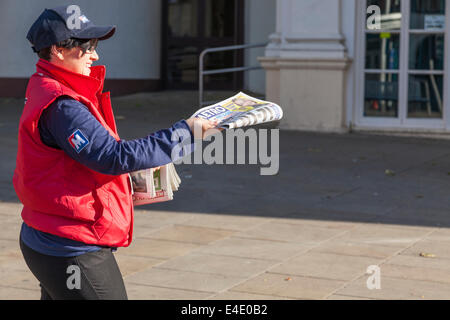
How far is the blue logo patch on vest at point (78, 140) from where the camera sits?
290 cm

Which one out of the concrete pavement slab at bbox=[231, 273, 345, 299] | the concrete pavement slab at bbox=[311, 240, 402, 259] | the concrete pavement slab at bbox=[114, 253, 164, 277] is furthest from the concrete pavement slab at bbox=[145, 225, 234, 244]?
the concrete pavement slab at bbox=[231, 273, 345, 299]

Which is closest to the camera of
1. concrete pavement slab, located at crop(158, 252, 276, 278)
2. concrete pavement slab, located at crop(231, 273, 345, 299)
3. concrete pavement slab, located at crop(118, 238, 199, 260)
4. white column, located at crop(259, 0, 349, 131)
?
concrete pavement slab, located at crop(231, 273, 345, 299)

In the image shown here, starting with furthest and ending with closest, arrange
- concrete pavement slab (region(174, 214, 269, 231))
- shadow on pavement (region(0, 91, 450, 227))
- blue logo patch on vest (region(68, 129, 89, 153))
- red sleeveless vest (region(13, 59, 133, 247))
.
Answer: shadow on pavement (region(0, 91, 450, 227))
concrete pavement slab (region(174, 214, 269, 231))
red sleeveless vest (region(13, 59, 133, 247))
blue logo patch on vest (region(68, 129, 89, 153))

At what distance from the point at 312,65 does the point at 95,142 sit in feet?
36.6

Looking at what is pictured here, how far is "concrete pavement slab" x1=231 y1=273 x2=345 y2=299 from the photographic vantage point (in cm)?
538

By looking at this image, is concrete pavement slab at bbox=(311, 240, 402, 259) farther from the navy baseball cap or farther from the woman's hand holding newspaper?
the navy baseball cap

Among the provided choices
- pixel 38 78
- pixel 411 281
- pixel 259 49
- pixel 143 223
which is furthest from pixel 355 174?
pixel 259 49

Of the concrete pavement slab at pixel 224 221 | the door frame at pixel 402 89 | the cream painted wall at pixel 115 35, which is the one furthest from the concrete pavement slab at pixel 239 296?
the cream painted wall at pixel 115 35

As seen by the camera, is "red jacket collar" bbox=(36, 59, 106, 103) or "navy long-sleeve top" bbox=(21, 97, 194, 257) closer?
"navy long-sleeve top" bbox=(21, 97, 194, 257)

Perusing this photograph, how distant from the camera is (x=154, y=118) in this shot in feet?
51.4

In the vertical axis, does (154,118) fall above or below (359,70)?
below

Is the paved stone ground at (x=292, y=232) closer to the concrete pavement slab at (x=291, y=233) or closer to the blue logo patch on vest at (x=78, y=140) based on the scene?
the concrete pavement slab at (x=291, y=233)

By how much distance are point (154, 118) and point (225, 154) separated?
461 centimetres

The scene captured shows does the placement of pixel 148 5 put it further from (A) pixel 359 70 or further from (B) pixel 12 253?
(B) pixel 12 253
